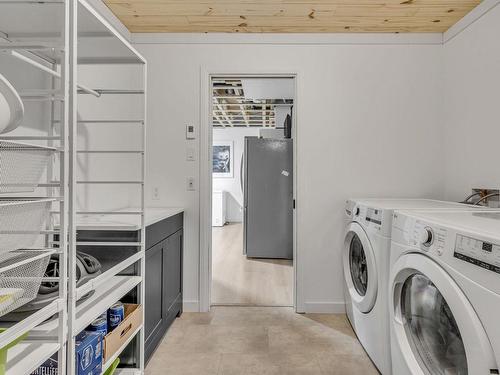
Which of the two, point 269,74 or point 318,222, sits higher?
point 269,74

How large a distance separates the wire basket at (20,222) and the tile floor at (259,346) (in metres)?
1.32

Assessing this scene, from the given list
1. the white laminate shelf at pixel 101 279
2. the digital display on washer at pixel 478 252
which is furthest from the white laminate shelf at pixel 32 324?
the digital display on washer at pixel 478 252

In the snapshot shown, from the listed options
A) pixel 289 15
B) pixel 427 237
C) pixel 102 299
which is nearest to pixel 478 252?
pixel 427 237

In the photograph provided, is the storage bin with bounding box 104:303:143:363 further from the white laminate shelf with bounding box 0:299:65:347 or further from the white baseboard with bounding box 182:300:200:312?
the white baseboard with bounding box 182:300:200:312

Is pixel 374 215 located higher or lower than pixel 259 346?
higher

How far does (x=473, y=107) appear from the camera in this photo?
97.7 inches

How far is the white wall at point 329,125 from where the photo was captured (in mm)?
2877

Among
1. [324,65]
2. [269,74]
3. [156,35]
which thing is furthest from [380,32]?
[156,35]

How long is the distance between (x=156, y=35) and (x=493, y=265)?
2780 millimetres

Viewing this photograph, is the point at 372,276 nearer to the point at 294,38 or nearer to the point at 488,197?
the point at 488,197

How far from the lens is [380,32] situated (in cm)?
286

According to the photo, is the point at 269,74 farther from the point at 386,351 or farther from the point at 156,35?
the point at 386,351

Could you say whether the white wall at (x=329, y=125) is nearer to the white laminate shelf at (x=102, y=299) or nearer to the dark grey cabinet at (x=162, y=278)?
the dark grey cabinet at (x=162, y=278)

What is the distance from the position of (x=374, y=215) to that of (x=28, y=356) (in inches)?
66.0
